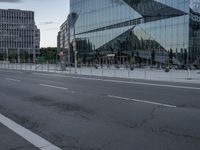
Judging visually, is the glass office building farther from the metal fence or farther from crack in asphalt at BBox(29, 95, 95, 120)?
crack in asphalt at BBox(29, 95, 95, 120)

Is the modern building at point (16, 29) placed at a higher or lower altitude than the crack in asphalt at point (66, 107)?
higher

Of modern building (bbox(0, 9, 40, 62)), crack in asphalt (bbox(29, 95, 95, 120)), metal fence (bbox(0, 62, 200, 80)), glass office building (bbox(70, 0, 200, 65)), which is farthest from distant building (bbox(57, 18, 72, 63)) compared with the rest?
crack in asphalt (bbox(29, 95, 95, 120))

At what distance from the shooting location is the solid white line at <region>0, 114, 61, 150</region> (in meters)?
6.66

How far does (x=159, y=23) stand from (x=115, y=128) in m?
55.9

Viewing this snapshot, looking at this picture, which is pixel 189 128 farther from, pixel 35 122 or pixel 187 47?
pixel 187 47

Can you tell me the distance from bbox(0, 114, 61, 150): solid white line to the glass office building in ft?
159

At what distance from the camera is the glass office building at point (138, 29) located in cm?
5603

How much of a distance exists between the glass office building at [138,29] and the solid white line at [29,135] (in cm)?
4860

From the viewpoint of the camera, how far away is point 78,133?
25.4 ft

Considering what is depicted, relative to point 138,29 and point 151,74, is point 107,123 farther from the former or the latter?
point 138,29

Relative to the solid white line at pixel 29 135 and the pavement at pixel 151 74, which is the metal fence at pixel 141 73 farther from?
the solid white line at pixel 29 135

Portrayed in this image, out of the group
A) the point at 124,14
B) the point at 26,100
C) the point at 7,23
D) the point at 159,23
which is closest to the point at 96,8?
the point at 124,14

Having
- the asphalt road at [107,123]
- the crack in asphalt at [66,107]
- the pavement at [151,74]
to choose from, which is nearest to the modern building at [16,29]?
the pavement at [151,74]

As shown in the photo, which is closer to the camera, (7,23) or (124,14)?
(124,14)
